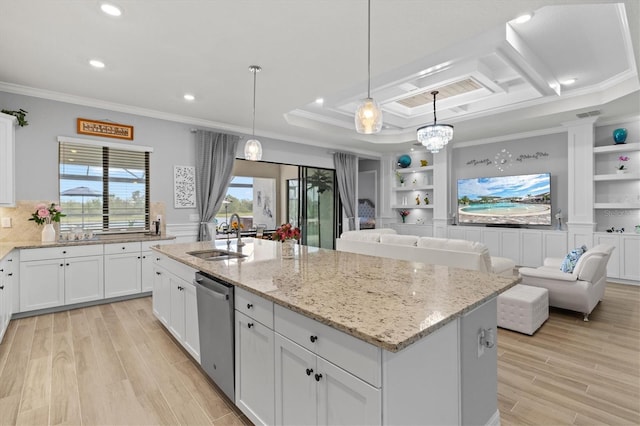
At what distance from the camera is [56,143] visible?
4.27 m

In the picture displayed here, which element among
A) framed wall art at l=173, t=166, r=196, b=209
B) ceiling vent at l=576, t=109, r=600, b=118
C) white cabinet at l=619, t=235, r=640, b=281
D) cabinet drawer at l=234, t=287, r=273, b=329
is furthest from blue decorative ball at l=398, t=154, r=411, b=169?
cabinet drawer at l=234, t=287, r=273, b=329

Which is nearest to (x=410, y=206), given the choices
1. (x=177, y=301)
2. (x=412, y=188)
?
(x=412, y=188)

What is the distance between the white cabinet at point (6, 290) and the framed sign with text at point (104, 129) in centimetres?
192

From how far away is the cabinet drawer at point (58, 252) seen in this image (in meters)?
3.67

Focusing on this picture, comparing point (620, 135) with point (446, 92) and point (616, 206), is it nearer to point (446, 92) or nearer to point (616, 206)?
point (616, 206)

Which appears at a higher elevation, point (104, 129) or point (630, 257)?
point (104, 129)

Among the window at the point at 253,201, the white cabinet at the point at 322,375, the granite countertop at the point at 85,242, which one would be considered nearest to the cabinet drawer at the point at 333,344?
the white cabinet at the point at 322,375

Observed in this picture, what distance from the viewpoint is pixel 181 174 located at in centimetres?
527

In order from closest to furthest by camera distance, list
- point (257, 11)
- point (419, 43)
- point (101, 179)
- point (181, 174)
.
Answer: point (257, 11) < point (419, 43) < point (101, 179) < point (181, 174)

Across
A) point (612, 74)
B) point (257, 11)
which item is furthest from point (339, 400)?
point (612, 74)

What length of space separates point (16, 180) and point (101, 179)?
2.98 feet

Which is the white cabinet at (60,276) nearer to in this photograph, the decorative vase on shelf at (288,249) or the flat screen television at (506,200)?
the decorative vase on shelf at (288,249)

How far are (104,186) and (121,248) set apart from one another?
1070 millimetres

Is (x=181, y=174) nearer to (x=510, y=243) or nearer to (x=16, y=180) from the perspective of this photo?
(x=16, y=180)
